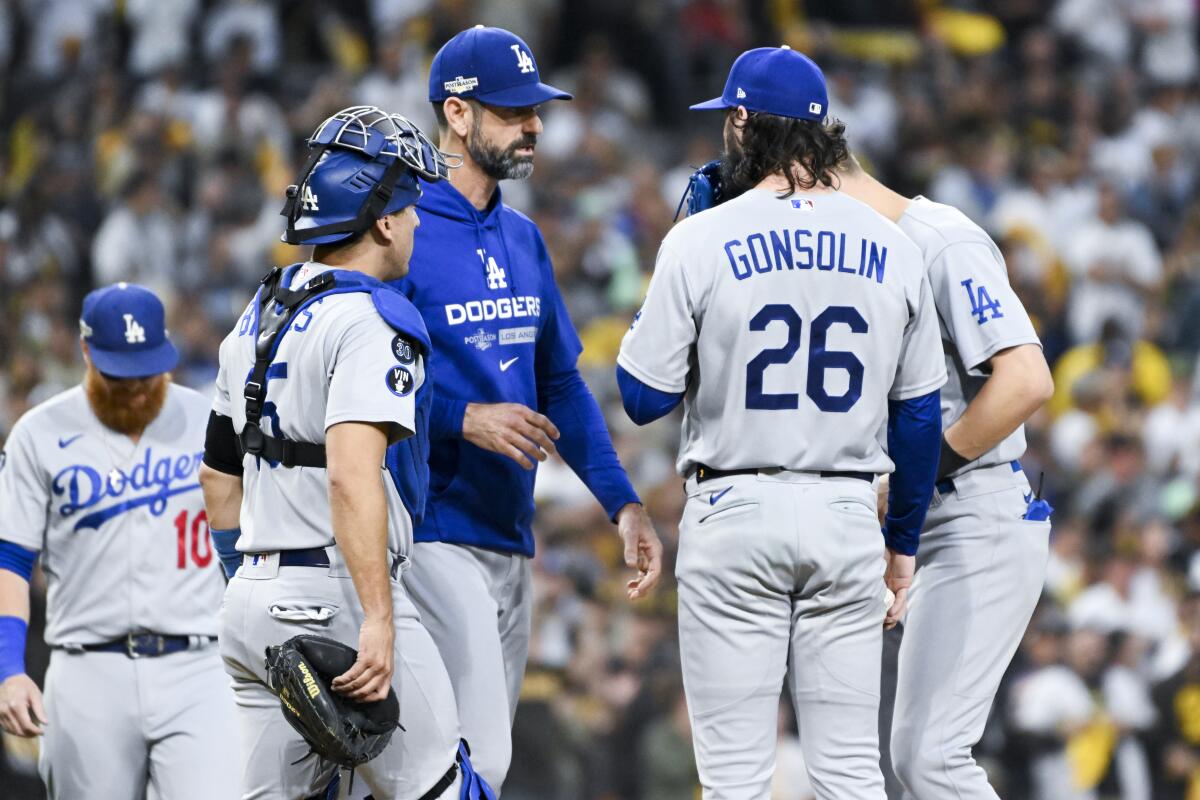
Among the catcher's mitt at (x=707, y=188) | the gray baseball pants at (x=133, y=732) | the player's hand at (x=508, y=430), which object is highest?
the catcher's mitt at (x=707, y=188)

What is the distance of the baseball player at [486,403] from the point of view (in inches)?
191

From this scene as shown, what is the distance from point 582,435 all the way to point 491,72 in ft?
3.91

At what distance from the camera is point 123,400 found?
580cm

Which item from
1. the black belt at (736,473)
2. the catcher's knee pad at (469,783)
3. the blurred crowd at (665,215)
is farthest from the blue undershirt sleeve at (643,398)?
the blurred crowd at (665,215)

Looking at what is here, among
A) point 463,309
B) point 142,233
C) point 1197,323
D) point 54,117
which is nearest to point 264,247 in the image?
point 142,233

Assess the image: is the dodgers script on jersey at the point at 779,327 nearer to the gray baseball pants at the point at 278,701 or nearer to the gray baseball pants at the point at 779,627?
the gray baseball pants at the point at 779,627

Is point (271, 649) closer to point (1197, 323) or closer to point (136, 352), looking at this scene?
point (136, 352)

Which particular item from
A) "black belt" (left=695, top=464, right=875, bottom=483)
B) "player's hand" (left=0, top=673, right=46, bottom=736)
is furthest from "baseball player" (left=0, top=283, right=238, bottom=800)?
"black belt" (left=695, top=464, right=875, bottom=483)

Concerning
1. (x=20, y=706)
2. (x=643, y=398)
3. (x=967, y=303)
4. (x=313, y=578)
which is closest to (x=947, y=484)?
(x=967, y=303)

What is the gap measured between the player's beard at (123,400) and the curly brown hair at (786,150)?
2.34 m

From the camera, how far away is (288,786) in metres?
4.21

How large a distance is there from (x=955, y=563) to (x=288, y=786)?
6.60 feet

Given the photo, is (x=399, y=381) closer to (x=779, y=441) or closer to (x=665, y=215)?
(x=779, y=441)

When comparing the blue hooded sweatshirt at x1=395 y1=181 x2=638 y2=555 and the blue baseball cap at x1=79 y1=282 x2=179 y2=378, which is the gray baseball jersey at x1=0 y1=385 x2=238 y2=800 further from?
the blue hooded sweatshirt at x1=395 y1=181 x2=638 y2=555
